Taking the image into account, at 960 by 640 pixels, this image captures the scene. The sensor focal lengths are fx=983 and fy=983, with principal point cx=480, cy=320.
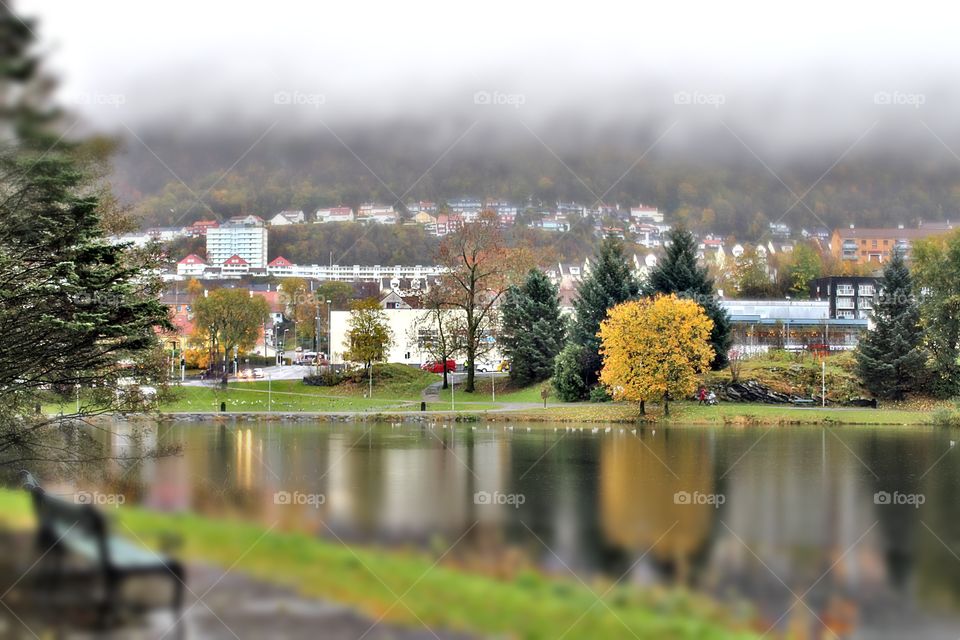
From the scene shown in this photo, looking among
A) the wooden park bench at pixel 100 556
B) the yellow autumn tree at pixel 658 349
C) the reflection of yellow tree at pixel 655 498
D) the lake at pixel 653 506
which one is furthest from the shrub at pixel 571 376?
the wooden park bench at pixel 100 556

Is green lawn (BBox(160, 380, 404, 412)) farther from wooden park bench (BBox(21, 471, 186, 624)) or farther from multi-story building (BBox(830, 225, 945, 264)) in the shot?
multi-story building (BBox(830, 225, 945, 264))

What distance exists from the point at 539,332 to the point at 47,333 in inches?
1669

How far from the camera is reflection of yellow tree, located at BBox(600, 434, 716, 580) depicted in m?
17.6

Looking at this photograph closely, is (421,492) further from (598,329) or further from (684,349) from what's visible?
(598,329)

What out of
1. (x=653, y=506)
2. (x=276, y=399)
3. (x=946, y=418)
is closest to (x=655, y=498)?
(x=653, y=506)

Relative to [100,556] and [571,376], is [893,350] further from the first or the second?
[100,556]

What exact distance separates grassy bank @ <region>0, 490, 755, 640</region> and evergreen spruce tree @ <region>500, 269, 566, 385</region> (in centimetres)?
4242

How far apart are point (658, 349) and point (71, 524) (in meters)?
38.9

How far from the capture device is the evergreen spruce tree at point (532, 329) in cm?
5800

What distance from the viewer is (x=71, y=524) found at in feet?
33.3

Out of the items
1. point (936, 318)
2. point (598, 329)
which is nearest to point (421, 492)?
point (598, 329)

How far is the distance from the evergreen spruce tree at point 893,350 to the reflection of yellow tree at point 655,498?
19.5m

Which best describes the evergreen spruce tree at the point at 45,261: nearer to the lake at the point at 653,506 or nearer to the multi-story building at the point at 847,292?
the lake at the point at 653,506

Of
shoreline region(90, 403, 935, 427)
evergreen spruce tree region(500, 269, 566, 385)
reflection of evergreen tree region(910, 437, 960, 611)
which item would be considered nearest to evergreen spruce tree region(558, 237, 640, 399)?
evergreen spruce tree region(500, 269, 566, 385)
